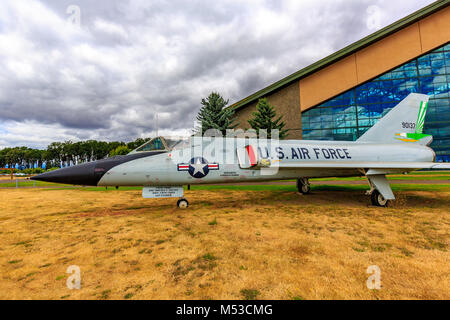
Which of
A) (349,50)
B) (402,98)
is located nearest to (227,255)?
(349,50)

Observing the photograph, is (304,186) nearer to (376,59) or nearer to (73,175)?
(73,175)

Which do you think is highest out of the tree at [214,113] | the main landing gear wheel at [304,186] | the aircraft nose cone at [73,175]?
the tree at [214,113]

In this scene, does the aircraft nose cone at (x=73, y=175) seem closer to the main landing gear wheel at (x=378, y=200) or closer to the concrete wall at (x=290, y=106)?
the main landing gear wheel at (x=378, y=200)

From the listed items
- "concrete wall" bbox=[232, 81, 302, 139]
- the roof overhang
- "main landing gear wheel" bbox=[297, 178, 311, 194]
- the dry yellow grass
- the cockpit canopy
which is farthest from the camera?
"concrete wall" bbox=[232, 81, 302, 139]

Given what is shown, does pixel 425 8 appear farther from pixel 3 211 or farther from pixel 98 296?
pixel 3 211

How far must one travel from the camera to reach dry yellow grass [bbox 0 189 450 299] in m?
2.24

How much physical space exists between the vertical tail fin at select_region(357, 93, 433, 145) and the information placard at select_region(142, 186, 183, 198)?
9.84 meters

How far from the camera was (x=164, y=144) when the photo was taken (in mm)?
6625

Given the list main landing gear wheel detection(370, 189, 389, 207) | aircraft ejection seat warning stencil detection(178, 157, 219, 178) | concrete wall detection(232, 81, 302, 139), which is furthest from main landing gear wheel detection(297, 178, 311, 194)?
concrete wall detection(232, 81, 302, 139)

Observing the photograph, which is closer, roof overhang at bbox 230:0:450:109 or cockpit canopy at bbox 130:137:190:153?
cockpit canopy at bbox 130:137:190:153

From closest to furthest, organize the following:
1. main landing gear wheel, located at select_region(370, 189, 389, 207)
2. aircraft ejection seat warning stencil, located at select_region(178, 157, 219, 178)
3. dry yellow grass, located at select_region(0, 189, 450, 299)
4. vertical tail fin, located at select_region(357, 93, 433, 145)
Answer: dry yellow grass, located at select_region(0, 189, 450, 299), aircraft ejection seat warning stencil, located at select_region(178, 157, 219, 178), main landing gear wheel, located at select_region(370, 189, 389, 207), vertical tail fin, located at select_region(357, 93, 433, 145)

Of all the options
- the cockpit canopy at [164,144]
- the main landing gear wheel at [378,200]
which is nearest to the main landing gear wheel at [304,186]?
the main landing gear wheel at [378,200]

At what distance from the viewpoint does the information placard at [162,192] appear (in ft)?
20.5

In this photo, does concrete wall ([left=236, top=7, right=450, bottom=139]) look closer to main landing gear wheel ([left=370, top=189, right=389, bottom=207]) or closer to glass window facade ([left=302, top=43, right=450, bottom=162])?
glass window facade ([left=302, top=43, right=450, bottom=162])
